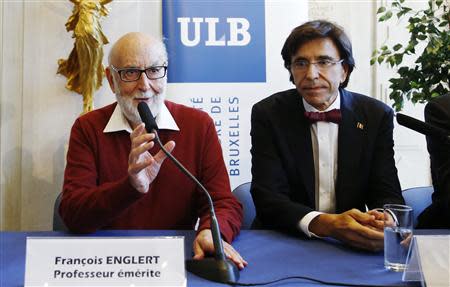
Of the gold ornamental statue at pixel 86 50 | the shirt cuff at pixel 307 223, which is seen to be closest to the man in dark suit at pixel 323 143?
the shirt cuff at pixel 307 223

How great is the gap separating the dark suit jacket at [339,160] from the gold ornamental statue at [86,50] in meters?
1.56

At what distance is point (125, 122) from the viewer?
1.94m

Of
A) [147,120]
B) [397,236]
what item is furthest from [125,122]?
[397,236]

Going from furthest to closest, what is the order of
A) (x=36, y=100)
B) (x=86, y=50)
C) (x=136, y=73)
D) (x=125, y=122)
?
(x=36, y=100)
(x=86, y=50)
(x=125, y=122)
(x=136, y=73)

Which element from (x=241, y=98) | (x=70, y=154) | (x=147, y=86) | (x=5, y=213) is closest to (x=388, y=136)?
(x=147, y=86)

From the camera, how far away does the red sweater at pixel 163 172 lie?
1827mm

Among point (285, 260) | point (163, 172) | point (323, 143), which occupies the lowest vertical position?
point (285, 260)

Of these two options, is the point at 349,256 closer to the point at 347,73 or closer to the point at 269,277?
the point at 269,277

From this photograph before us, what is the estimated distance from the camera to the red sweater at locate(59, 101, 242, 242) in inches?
71.9

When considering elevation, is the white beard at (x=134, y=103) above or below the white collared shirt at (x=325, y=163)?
above

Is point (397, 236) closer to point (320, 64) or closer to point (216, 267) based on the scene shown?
point (216, 267)

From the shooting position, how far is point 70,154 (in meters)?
1.88

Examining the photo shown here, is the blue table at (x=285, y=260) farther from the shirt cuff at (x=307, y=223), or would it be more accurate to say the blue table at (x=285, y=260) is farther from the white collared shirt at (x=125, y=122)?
the white collared shirt at (x=125, y=122)

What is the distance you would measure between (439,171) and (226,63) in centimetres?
186
